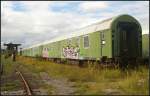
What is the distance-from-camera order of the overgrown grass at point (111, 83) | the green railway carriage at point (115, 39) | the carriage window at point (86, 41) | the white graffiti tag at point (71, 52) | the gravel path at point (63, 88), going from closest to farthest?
the overgrown grass at point (111, 83)
the gravel path at point (63, 88)
the green railway carriage at point (115, 39)
the carriage window at point (86, 41)
the white graffiti tag at point (71, 52)

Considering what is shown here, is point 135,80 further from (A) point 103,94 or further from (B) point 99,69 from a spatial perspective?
(B) point 99,69

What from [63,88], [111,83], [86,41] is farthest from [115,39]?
[63,88]

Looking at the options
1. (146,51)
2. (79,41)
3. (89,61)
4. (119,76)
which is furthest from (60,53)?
(119,76)

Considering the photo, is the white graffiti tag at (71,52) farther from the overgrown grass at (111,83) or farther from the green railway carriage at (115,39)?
the overgrown grass at (111,83)

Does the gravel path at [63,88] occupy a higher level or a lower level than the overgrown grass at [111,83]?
lower

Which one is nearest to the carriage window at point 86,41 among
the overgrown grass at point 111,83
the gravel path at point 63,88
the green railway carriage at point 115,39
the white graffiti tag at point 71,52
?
the green railway carriage at point 115,39

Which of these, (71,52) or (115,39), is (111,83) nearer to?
(115,39)

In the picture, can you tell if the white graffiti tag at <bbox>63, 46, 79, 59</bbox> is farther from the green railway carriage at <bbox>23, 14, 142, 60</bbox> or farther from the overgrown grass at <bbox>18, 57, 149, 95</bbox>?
the overgrown grass at <bbox>18, 57, 149, 95</bbox>

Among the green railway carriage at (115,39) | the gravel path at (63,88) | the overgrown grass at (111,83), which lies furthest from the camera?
the green railway carriage at (115,39)

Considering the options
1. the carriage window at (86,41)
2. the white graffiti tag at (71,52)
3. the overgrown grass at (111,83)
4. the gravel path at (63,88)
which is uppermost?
the carriage window at (86,41)

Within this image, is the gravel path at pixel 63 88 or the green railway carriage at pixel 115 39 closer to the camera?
the gravel path at pixel 63 88

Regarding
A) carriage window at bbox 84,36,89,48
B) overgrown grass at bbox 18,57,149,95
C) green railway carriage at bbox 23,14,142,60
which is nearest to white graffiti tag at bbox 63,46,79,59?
carriage window at bbox 84,36,89,48

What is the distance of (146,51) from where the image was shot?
21.2 meters

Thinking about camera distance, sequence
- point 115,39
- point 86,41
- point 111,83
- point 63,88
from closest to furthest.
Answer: point 63,88 → point 111,83 → point 115,39 → point 86,41
